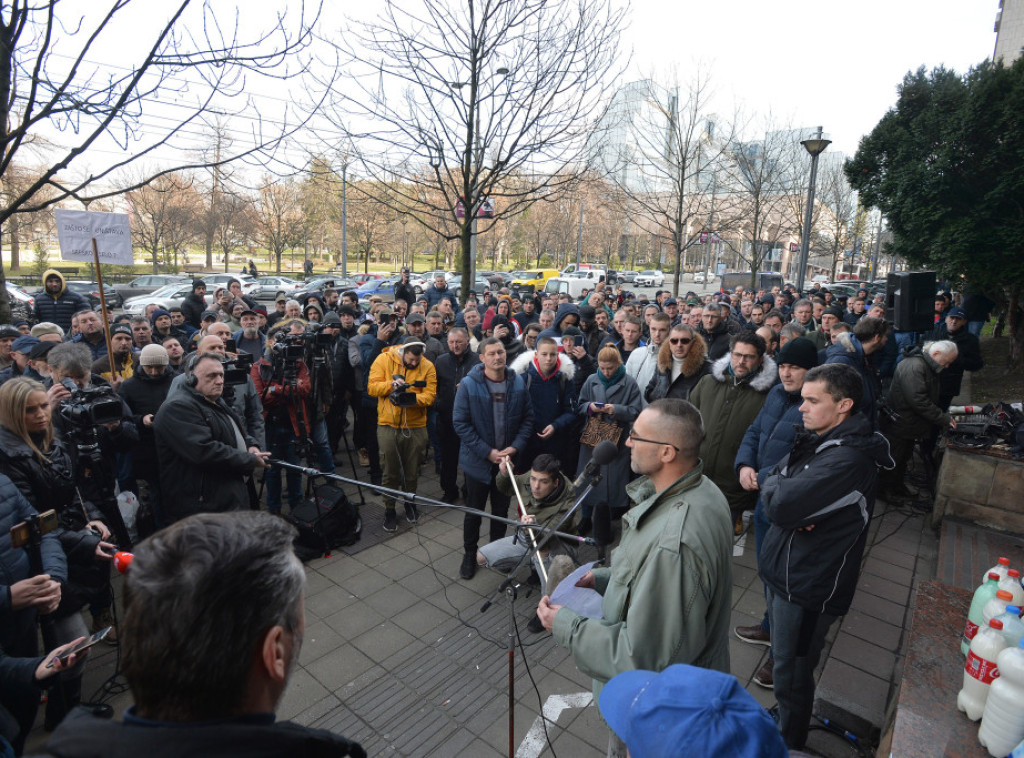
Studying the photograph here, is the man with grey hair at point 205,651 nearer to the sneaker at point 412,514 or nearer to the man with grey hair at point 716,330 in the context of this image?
the sneaker at point 412,514

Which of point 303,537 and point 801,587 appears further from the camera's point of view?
point 303,537

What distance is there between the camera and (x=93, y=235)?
561 centimetres

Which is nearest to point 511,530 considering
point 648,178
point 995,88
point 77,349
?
point 77,349

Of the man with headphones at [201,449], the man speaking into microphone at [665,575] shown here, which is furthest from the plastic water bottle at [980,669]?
the man with headphones at [201,449]

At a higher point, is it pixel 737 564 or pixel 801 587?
pixel 801 587

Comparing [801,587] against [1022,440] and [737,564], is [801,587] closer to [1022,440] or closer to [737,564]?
[737,564]

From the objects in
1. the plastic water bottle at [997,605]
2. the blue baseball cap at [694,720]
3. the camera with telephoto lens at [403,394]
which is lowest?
the plastic water bottle at [997,605]

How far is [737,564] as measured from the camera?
5.14 m

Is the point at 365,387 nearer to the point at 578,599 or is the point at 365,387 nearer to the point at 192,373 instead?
the point at 192,373

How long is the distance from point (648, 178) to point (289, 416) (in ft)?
53.4

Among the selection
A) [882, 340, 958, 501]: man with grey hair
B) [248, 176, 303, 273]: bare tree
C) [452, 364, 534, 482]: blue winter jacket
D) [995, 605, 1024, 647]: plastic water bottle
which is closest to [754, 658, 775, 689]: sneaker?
[995, 605, 1024, 647]: plastic water bottle

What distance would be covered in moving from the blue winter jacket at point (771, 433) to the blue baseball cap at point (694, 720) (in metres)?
2.96

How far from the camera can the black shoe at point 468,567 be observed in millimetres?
4840

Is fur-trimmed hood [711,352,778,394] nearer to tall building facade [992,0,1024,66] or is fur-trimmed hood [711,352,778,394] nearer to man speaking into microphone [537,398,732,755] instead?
man speaking into microphone [537,398,732,755]
